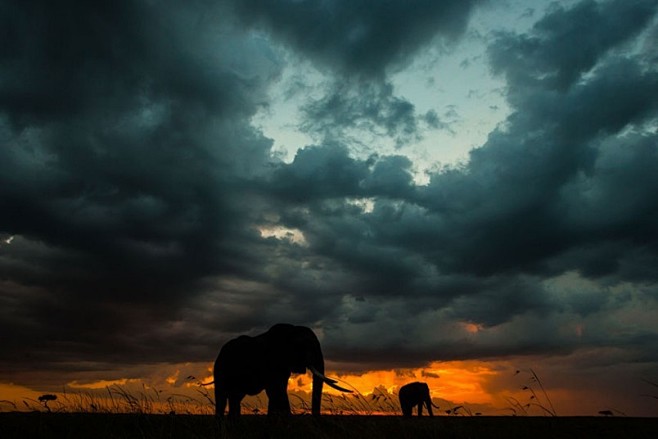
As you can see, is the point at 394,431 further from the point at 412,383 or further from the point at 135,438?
the point at 412,383

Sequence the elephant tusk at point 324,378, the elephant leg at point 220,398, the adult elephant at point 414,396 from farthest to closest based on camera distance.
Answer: the adult elephant at point 414,396 → the elephant leg at point 220,398 → the elephant tusk at point 324,378

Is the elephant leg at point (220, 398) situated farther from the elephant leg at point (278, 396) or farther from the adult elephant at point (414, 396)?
the adult elephant at point (414, 396)

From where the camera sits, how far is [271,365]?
20719 millimetres

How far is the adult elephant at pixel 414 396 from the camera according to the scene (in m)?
42.5

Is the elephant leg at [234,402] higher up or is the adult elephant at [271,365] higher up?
the adult elephant at [271,365]

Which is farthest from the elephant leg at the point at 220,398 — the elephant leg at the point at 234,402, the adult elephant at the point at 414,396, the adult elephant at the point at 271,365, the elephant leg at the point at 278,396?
the adult elephant at the point at 414,396

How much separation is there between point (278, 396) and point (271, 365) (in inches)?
47.3

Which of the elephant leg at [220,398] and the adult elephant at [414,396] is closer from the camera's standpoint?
the elephant leg at [220,398]

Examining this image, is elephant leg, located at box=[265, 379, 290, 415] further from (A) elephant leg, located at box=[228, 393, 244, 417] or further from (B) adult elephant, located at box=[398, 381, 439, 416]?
(B) adult elephant, located at box=[398, 381, 439, 416]

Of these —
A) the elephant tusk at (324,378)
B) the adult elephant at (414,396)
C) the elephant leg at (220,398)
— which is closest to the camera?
the elephant tusk at (324,378)

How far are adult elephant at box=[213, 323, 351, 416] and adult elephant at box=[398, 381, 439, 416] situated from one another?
76.8ft

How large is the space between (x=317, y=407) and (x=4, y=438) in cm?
1137

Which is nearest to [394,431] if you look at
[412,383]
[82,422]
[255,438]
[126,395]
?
[255,438]

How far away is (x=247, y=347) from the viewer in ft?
71.9
